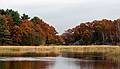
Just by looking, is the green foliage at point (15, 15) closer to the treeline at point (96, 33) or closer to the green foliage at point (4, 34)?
the green foliage at point (4, 34)

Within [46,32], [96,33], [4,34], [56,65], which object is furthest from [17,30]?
[56,65]

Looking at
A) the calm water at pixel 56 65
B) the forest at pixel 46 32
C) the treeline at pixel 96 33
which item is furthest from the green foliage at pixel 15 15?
the calm water at pixel 56 65

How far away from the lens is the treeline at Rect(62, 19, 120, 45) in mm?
110875

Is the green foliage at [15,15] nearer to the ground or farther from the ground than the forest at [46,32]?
farther from the ground

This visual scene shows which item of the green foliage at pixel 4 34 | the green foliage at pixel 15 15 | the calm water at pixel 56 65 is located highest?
the green foliage at pixel 15 15

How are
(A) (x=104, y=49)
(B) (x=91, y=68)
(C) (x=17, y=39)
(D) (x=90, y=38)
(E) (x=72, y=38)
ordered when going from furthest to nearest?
(E) (x=72, y=38) < (D) (x=90, y=38) < (C) (x=17, y=39) < (A) (x=104, y=49) < (B) (x=91, y=68)

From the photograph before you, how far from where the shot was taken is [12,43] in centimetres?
8794

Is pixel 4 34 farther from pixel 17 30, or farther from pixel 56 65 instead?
pixel 56 65

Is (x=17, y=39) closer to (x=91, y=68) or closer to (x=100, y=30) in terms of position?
(x=100, y=30)

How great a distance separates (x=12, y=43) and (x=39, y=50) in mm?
19899

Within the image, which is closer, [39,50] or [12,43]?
[39,50]

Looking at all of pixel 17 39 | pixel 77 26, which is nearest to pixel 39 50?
pixel 17 39

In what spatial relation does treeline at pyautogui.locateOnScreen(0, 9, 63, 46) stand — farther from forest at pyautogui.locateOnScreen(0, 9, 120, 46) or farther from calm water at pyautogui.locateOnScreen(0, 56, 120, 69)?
calm water at pyautogui.locateOnScreen(0, 56, 120, 69)

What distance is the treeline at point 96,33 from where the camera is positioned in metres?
111
